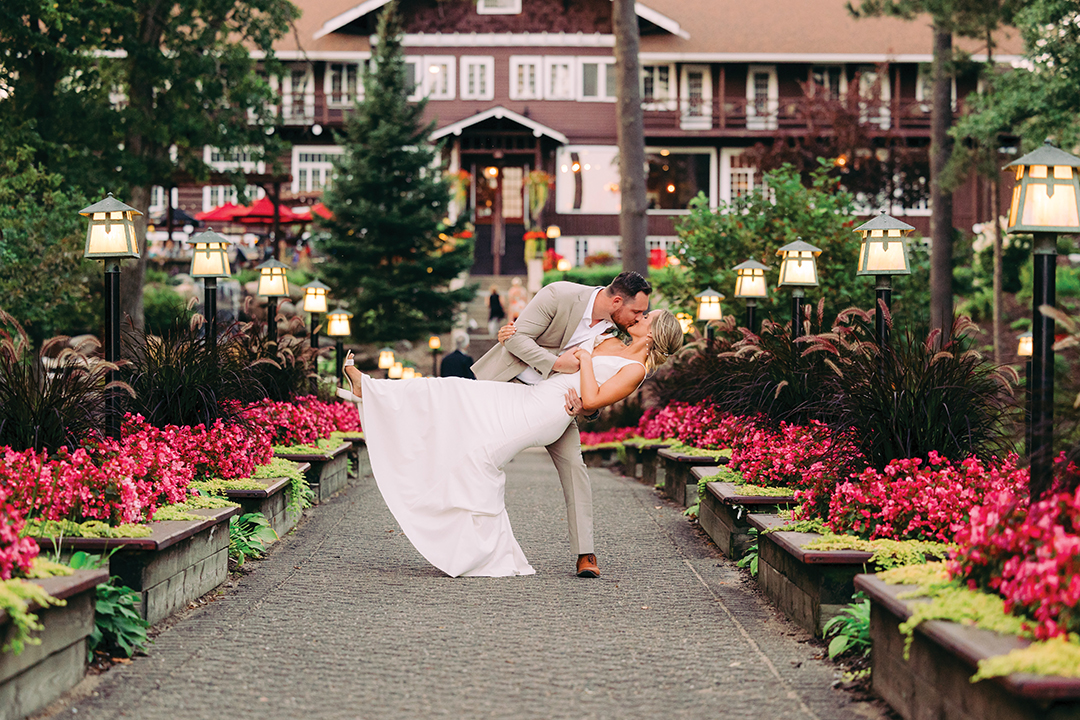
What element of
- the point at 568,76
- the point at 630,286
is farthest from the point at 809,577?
the point at 568,76

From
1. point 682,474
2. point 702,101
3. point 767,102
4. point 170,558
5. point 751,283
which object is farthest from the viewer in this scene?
point 767,102

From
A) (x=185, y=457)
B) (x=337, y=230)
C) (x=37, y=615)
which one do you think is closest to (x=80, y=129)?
(x=337, y=230)

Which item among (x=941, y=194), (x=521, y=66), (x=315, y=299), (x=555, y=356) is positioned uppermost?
(x=521, y=66)

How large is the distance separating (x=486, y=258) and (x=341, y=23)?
28.8 ft

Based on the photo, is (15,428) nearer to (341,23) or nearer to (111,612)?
(111,612)

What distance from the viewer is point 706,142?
38.8 m

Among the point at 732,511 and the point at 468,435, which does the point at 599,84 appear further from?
the point at 468,435

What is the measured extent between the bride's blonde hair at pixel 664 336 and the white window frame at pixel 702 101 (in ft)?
103

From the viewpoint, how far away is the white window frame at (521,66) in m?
38.7

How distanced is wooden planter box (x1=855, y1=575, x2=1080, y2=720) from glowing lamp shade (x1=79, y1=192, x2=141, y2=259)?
4.98 meters

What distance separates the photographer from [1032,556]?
4.12 metres

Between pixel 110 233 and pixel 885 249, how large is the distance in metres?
5.36

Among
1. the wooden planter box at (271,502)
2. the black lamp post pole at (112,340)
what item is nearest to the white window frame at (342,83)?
the wooden planter box at (271,502)

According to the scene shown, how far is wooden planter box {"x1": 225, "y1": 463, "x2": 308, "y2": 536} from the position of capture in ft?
26.0
